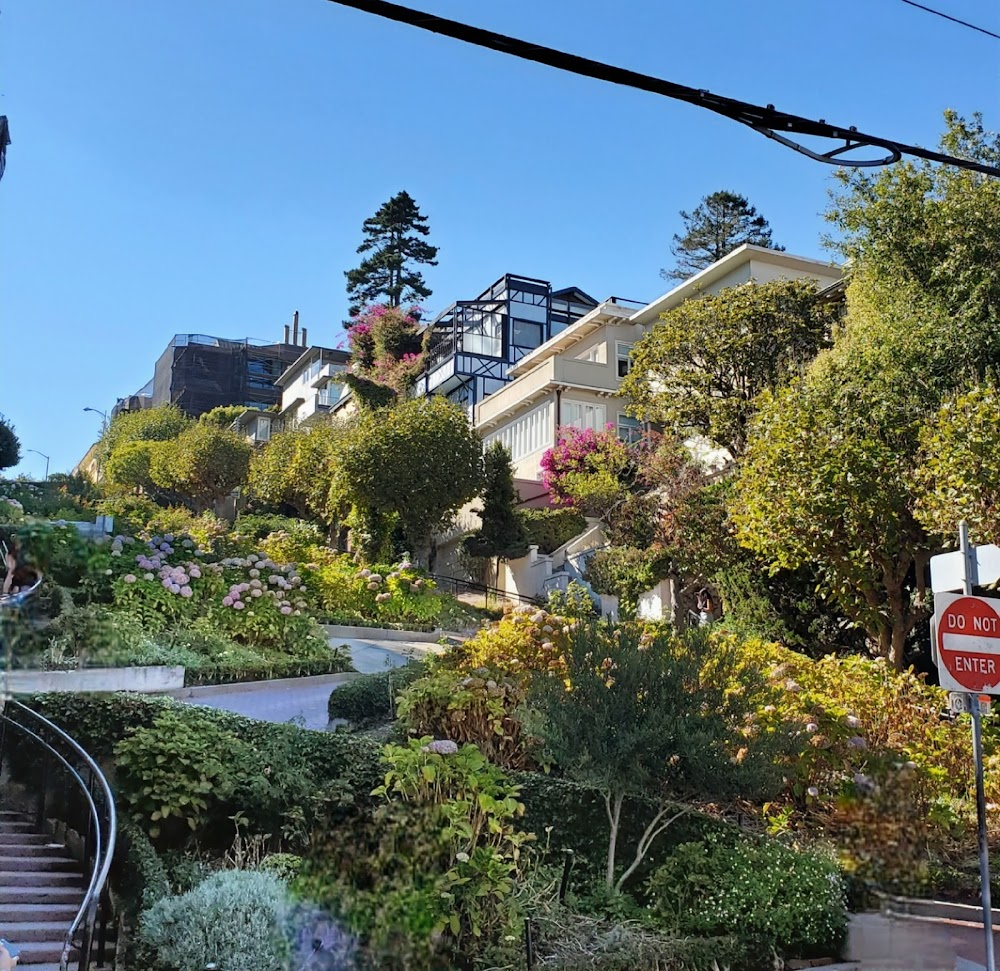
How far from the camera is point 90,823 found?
7.82 meters

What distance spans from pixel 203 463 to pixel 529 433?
11.1 metres

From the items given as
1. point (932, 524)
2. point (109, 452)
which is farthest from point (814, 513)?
point (109, 452)

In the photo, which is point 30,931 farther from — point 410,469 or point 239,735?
point 410,469

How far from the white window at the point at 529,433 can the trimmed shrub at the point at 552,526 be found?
3496 mm

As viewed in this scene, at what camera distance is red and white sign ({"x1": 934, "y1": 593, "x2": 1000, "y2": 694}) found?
6207 mm

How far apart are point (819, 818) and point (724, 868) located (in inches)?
64.9

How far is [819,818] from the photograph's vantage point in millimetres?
9062

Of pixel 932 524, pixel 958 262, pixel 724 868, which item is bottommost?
pixel 724 868

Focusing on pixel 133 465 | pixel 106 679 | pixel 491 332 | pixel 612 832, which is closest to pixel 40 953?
pixel 612 832

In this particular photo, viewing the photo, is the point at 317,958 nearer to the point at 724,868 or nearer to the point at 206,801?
the point at 206,801

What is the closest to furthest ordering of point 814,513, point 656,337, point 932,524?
1. point 932,524
2. point 814,513
3. point 656,337

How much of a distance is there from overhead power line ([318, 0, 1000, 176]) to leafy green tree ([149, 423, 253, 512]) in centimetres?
3282

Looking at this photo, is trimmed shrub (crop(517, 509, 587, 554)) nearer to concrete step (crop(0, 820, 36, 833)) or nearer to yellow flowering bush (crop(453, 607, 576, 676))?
yellow flowering bush (crop(453, 607, 576, 676))

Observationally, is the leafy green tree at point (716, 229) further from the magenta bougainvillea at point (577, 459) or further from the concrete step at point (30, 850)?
the concrete step at point (30, 850)
